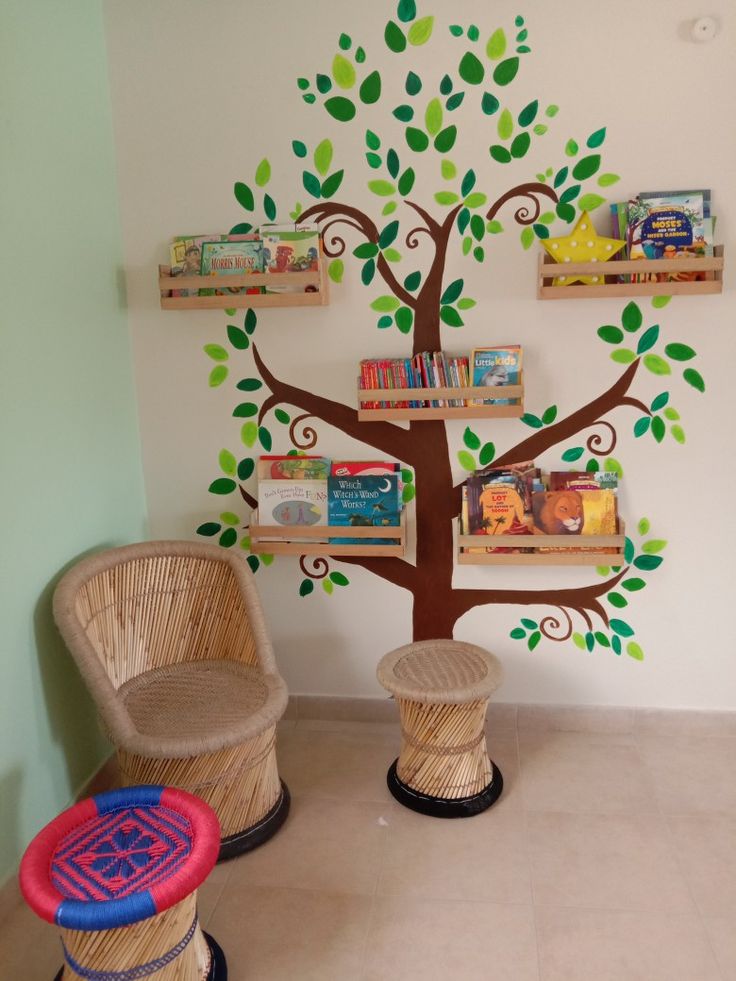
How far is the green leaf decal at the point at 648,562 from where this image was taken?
2615 millimetres

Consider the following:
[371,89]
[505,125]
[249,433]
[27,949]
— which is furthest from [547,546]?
[27,949]

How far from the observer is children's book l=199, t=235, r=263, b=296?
2.50m

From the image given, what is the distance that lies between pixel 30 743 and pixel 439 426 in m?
1.57

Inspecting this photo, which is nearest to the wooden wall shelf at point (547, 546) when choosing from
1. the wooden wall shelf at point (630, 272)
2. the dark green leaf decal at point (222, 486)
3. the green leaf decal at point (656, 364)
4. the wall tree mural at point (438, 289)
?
the wall tree mural at point (438, 289)

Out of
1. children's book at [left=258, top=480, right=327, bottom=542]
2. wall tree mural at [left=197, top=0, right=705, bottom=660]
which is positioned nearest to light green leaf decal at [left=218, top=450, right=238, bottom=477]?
wall tree mural at [left=197, top=0, right=705, bottom=660]

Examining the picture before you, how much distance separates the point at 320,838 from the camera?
2.27 meters

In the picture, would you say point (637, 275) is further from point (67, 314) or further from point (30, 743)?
point (30, 743)

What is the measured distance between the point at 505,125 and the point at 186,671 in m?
1.99

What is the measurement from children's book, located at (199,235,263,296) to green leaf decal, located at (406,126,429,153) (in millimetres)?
578

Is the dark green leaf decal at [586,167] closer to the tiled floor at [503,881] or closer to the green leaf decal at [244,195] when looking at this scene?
the green leaf decal at [244,195]

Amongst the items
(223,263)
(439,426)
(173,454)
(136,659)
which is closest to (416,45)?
(223,263)

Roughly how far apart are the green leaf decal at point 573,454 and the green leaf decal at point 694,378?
0.39 meters

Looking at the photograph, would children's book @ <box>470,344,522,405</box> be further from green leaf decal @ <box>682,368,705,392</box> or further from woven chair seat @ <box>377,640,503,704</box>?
woven chair seat @ <box>377,640,503,704</box>

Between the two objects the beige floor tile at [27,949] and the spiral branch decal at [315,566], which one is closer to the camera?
the beige floor tile at [27,949]
